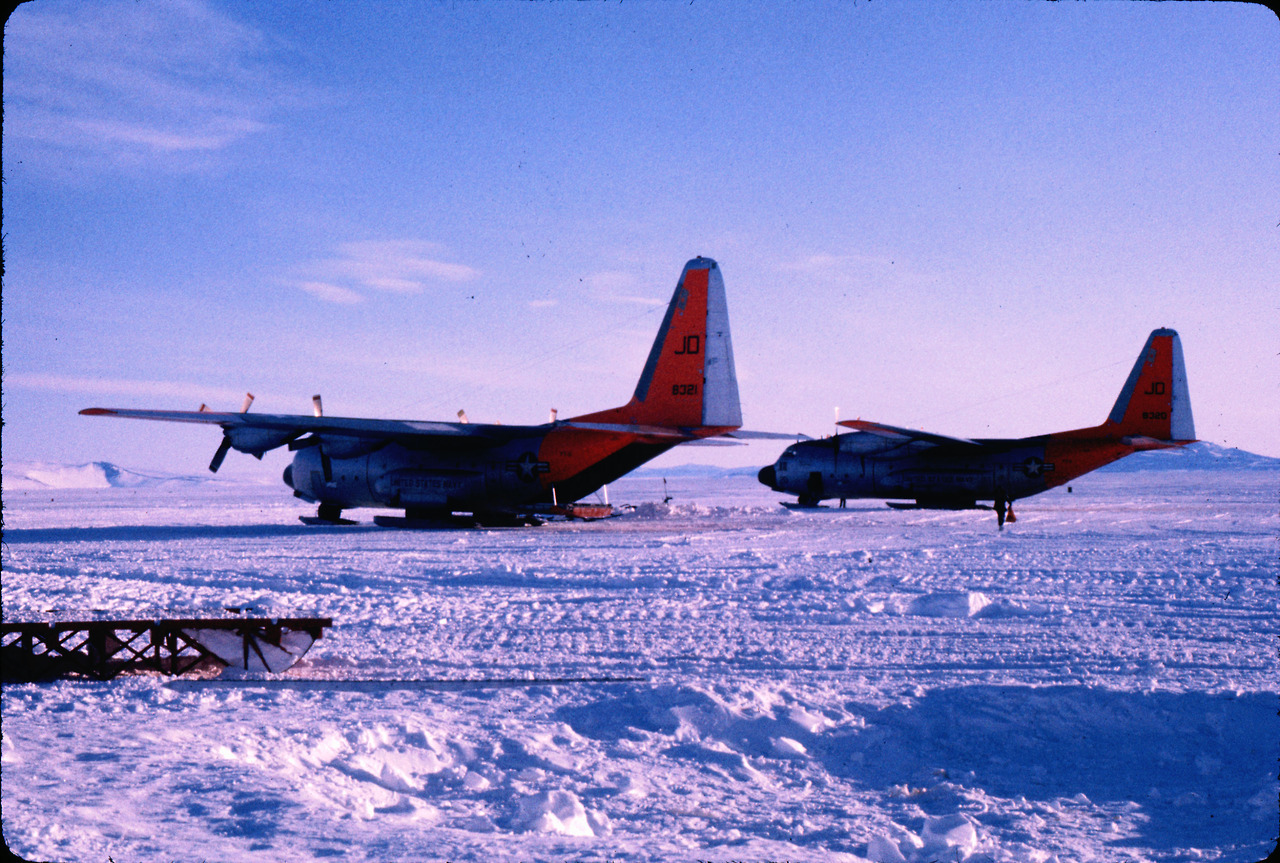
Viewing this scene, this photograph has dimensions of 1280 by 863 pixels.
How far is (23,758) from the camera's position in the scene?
240 inches

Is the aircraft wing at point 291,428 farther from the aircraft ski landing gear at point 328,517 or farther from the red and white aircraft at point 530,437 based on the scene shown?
the aircraft ski landing gear at point 328,517

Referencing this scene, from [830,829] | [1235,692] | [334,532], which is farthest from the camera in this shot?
[334,532]

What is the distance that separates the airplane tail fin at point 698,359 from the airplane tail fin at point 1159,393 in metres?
15.7

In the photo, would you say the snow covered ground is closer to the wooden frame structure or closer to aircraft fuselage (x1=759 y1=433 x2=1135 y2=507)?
the wooden frame structure

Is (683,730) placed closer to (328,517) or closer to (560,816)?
(560,816)

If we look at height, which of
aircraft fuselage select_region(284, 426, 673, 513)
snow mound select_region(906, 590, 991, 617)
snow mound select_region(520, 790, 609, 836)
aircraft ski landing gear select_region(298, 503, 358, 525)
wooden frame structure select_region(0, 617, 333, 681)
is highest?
aircraft fuselage select_region(284, 426, 673, 513)

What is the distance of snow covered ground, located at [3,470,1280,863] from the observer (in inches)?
213

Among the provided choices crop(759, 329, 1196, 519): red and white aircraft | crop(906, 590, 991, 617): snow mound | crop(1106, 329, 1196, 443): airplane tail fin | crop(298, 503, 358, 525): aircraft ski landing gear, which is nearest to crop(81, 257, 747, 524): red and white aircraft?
crop(298, 503, 358, 525): aircraft ski landing gear

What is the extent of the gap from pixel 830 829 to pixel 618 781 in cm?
147

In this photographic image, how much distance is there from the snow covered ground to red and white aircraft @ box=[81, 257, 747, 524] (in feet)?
35.2

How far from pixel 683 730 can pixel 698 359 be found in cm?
1805

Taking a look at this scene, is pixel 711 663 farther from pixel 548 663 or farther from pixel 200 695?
pixel 200 695

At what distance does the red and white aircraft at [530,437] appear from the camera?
81.6 ft

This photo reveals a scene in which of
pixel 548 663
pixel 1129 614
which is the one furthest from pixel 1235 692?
pixel 548 663
